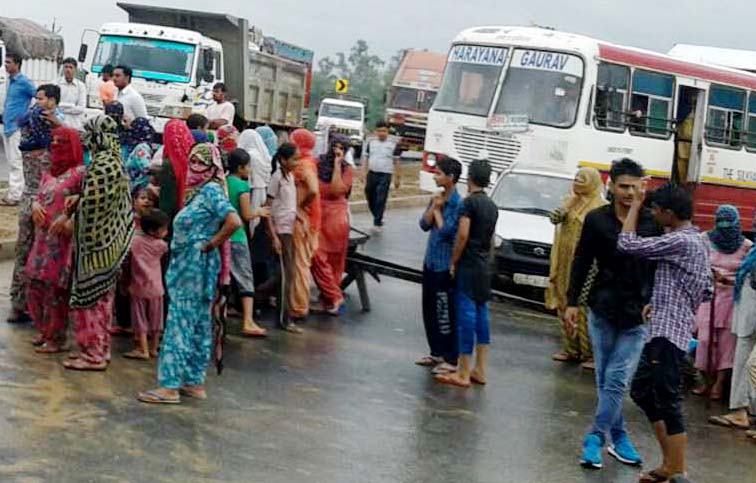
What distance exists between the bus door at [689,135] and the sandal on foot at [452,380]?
1298 centimetres

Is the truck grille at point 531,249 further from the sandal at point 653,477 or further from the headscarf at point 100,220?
the sandal at point 653,477

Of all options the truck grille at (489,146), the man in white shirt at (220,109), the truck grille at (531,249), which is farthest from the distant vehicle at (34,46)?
the truck grille at (531,249)

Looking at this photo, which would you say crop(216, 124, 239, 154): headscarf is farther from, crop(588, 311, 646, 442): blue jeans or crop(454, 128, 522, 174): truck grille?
crop(454, 128, 522, 174): truck grille

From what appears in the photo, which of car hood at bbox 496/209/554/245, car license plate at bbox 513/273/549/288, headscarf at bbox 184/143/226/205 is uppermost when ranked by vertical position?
headscarf at bbox 184/143/226/205

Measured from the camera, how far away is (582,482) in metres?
7.55

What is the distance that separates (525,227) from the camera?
14.6 metres

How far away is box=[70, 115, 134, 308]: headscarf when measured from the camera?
8.53 metres

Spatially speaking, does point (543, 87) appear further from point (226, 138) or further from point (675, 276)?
point (675, 276)

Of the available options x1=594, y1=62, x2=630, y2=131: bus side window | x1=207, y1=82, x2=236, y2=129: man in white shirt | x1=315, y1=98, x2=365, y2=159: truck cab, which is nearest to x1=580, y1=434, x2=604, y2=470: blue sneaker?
x1=207, y1=82, x2=236, y2=129: man in white shirt

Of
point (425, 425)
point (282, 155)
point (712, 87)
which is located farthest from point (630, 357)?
point (712, 87)

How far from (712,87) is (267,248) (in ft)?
43.1

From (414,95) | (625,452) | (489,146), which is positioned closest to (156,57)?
(489,146)

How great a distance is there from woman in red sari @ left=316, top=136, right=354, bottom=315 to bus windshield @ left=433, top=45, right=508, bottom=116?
837 cm

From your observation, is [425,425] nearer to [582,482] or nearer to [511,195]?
[582,482]
